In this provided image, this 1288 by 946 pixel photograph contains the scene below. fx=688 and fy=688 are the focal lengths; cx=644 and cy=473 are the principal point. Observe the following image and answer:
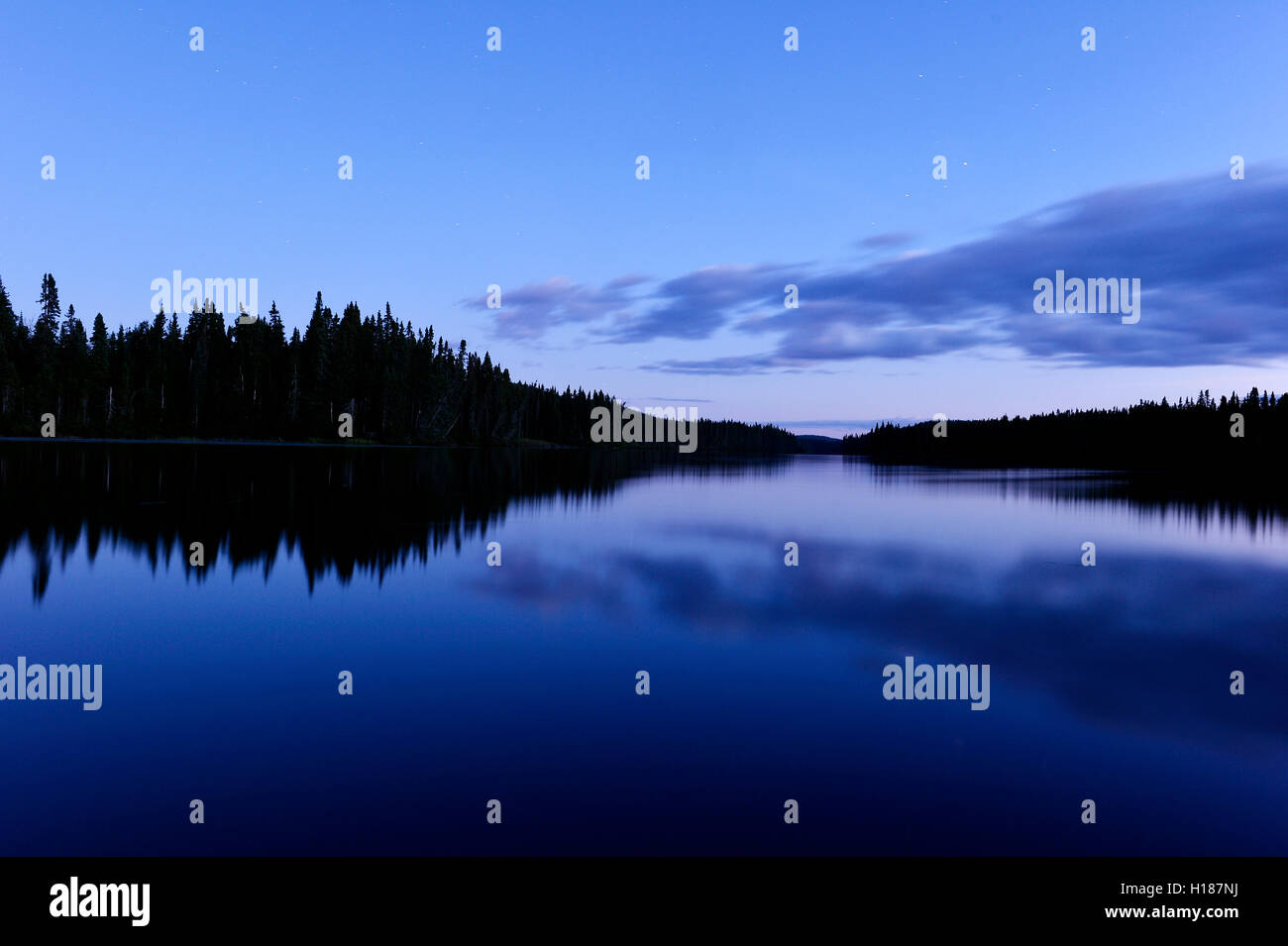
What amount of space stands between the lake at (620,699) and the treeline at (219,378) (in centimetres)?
13143

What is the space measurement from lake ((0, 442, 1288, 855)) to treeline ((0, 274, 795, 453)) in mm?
131425

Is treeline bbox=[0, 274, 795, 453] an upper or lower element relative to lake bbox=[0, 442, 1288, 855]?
upper

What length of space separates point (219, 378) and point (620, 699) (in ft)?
568

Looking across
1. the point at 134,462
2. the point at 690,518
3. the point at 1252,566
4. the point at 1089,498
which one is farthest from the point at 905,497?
the point at 134,462

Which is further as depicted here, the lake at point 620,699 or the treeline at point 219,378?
the treeline at point 219,378

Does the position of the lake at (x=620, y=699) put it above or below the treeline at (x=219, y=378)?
below

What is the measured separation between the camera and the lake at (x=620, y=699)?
30.1 feet

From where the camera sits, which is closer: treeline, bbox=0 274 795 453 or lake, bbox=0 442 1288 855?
lake, bbox=0 442 1288 855

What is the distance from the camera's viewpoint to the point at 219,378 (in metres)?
156

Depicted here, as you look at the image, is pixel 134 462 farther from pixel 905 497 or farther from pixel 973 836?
pixel 973 836

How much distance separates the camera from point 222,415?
156 metres

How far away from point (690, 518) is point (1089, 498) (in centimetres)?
4865

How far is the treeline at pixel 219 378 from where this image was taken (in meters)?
136

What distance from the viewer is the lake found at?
30.1 feet
